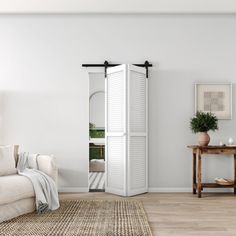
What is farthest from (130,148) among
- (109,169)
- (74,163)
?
(74,163)

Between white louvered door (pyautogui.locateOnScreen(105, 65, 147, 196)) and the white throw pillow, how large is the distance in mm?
1535

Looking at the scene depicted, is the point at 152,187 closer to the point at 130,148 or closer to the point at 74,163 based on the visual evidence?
the point at 130,148

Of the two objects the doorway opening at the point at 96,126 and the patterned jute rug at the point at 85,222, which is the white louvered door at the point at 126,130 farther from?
the patterned jute rug at the point at 85,222

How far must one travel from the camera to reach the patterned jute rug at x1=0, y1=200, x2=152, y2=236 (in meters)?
3.43

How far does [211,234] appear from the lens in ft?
11.0

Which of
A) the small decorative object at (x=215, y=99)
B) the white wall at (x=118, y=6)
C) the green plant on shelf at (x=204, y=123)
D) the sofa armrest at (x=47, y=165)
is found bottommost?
the sofa armrest at (x=47, y=165)

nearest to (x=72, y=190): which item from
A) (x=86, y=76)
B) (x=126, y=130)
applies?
(x=126, y=130)

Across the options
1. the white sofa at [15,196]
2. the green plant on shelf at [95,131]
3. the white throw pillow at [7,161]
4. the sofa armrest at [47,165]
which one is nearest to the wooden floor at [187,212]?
the sofa armrest at [47,165]

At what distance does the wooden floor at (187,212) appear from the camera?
11.5 ft

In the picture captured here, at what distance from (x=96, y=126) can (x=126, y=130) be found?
2.21ft

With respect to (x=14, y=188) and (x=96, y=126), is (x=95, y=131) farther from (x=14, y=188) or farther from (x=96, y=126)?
(x=14, y=188)

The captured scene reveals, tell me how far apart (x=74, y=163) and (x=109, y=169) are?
1.88 feet

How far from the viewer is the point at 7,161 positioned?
4469 millimetres

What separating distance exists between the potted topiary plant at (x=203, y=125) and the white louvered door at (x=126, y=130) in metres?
0.77
